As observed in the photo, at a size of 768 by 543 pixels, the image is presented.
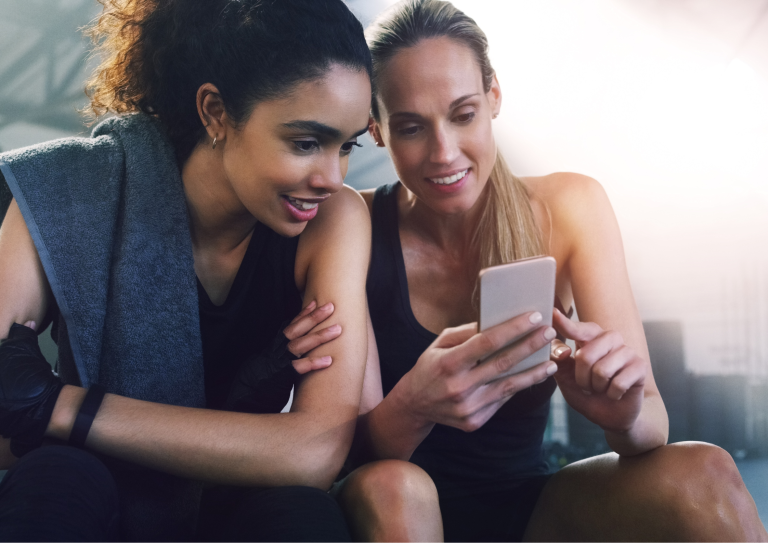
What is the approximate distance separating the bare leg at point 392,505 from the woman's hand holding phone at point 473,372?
0.09 m

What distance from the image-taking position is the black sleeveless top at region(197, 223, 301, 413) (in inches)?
38.8

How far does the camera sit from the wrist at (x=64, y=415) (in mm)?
725

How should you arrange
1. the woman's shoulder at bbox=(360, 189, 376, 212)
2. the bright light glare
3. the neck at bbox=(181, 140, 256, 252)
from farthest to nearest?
1. the bright light glare
2. the woman's shoulder at bbox=(360, 189, 376, 212)
3. the neck at bbox=(181, 140, 256, 252)

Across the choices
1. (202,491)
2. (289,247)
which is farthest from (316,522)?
(289,247)

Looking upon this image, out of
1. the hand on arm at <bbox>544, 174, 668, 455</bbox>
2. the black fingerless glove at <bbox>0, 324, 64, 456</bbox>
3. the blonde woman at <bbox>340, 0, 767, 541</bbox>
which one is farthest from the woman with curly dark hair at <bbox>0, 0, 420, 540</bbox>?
the hand on arm at <bbox>544, 174, 668, 455</bbox>

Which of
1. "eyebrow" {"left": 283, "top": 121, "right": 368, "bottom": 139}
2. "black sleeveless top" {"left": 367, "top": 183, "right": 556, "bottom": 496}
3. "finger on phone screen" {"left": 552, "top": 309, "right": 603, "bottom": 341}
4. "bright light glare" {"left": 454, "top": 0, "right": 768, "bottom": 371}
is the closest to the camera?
"finger on phone screen" {"left": 552, "top": 309, "right": 603, "bottom": 341}

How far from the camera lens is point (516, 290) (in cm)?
64

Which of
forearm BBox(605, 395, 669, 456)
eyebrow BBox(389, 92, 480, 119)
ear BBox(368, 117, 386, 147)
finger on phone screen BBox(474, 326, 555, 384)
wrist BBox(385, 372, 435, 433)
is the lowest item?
forearm BBox(605, 395, 669, 456)

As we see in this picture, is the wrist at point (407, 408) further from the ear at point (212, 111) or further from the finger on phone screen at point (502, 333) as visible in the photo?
the ear at point (212, 111)

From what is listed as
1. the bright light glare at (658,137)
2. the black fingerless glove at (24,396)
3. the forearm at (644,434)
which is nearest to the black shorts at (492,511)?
the forearm at (644,434)

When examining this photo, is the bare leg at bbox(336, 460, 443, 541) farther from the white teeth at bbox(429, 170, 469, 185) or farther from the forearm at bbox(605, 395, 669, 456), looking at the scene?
the white teeth at bbox(429, 170, 469, 185)

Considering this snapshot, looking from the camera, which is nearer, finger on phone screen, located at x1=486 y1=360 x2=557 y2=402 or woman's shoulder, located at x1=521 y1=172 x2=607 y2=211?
finger on phone screen, located at x1=486 y1=360 x2=557 y2=402

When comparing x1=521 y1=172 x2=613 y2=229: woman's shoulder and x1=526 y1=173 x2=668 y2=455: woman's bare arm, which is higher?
x1=521 y1=172 x2=613 y2=229: woman's shoulder

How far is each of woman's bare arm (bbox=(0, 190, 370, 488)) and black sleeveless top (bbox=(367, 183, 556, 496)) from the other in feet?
0.74
